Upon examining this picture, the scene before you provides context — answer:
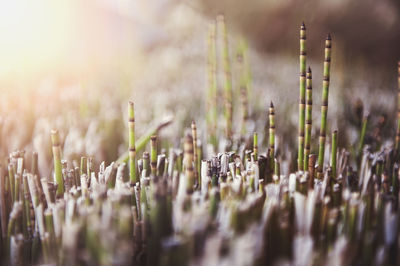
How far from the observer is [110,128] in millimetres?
1627

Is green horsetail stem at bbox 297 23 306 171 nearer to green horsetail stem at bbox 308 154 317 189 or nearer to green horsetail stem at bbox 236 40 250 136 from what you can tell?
green horsetail stem at bbox 308 154 317 189

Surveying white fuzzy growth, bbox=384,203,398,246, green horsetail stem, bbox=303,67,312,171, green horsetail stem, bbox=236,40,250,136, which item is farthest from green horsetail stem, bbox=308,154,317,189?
green horsetail stem, bbox=236,40,250,136

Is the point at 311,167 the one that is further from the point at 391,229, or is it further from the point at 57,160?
the point at 57,160

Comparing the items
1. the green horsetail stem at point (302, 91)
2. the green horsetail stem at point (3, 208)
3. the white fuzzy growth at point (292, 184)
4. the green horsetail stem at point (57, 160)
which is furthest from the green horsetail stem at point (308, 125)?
the green horsetail stem at point (3, 208)

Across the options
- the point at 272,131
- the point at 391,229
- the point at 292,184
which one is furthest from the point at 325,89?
the point at 391,229

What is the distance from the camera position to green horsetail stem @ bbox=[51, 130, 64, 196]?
926 mm

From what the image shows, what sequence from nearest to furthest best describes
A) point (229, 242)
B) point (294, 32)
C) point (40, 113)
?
point (229, 242)
point (40, 113)
point (294, 32)

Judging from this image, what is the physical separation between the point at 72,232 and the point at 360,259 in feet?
1.55

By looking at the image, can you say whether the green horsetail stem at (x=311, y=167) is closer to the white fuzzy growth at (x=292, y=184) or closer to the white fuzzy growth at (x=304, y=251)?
the white fuzzy growth at (x=292, y=184)

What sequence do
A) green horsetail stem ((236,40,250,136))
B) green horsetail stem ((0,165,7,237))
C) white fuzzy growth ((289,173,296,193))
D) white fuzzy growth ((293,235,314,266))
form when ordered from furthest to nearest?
green horsetail stem ((236,40,250,136)) → green horsetail stem ((0,165,7,237)) → white fuzzy growth ((289,173,296,193)) → white fuzzy growth ((293,235,314,266))

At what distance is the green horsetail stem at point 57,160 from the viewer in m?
0.93

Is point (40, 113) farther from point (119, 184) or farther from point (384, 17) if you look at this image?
point (384, 17)

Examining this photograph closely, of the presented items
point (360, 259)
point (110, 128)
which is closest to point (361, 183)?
point (360, 259)

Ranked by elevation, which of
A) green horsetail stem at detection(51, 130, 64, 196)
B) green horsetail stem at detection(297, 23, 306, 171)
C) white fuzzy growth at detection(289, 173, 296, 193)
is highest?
green horsetail stem at detection(297, 23, 306, 171)
